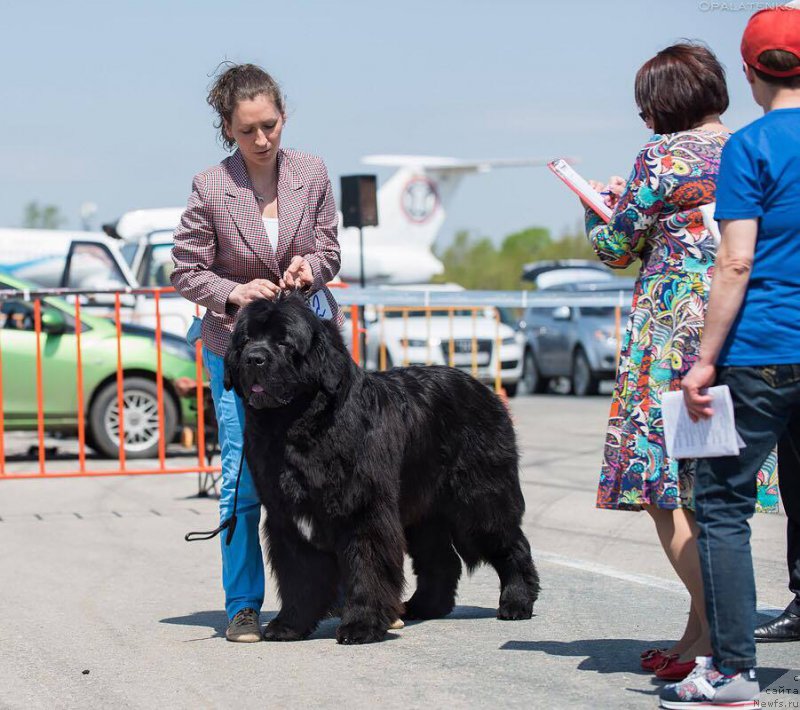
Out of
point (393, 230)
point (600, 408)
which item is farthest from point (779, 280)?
point (393, 230)

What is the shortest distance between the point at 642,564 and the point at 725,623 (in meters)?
3.06

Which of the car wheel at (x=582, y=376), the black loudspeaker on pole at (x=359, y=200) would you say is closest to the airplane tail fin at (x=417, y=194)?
the car wheel at (x=582, y=376)

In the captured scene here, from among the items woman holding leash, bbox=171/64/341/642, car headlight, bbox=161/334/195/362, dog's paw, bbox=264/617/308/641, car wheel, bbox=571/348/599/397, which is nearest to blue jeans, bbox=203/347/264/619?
woman holding leash, bbox=171/64/341/642

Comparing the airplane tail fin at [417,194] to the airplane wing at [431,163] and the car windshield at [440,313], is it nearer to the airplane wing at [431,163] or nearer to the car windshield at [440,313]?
the airplane wing at [431,163]

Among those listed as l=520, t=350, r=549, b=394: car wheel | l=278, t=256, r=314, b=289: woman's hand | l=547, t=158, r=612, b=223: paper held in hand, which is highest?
l=547, t=158, r=612, b=223: paper held in hand

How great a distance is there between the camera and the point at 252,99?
16.5ft

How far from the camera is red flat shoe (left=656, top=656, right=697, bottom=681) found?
4117 millimetres

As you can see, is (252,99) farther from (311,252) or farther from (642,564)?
(642,564)

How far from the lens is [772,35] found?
3.57m

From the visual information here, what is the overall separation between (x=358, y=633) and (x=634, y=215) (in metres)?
1.85

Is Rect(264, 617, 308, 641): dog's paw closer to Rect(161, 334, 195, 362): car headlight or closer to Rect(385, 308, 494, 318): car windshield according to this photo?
Rect(161, 334, 195, 362): car headlight

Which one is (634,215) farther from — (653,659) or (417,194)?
(417,194)

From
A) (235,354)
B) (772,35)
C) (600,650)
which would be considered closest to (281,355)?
(235,354)

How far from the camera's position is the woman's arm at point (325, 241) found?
518 cm
